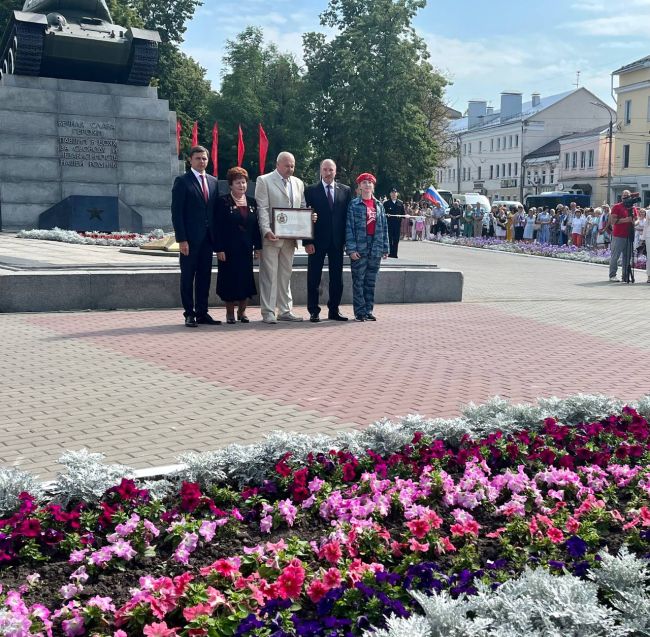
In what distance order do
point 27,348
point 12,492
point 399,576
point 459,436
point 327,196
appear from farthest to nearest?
point 327,196 < point 27,348 < point 459,436 < point 12,492 < point 399,576

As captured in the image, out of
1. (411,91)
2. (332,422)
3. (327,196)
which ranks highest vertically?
(411,91)

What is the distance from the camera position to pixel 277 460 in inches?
175

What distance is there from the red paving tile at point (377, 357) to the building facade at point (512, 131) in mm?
74096

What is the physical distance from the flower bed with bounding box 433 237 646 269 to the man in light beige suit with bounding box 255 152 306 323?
13.5 m

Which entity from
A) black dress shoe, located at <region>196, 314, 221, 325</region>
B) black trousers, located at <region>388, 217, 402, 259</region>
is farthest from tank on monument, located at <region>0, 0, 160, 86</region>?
black dress shoe, located at <region>196, 314, 221, 325</region>

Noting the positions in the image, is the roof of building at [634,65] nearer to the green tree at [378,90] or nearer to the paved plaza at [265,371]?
the green tree at [378,90]

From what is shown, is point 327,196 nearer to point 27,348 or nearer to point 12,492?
point 27,348

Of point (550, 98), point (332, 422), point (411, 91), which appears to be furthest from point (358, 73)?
point (332, 422)

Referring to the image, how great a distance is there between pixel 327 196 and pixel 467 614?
8342 mm

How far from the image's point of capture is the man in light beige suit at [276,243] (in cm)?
1039

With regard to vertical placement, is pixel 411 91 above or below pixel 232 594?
above

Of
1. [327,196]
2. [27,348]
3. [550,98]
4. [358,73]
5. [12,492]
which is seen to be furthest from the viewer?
[550,98]

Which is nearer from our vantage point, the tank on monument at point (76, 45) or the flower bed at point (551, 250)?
the tank on monument at point (76, 45)

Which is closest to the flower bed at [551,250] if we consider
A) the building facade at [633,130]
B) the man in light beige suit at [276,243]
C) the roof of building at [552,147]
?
the man in light beige suit at [276,243]
